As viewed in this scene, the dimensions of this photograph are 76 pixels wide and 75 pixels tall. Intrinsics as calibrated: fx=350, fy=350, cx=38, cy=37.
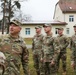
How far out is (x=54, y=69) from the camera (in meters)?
10.0

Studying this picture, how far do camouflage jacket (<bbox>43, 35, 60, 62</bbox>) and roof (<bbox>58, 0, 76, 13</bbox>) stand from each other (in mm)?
43567

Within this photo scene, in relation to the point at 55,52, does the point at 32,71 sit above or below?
below

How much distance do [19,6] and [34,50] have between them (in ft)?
128

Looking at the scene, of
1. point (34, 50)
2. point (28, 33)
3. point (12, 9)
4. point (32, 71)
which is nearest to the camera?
point (34, 50)

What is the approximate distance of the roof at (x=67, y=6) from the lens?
53.7 meters

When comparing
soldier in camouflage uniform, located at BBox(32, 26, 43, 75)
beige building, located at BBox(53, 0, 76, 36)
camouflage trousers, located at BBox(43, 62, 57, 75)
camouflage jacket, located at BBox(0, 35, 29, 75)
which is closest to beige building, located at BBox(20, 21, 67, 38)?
beige building, located at BBox(53, 0, 76, 36)

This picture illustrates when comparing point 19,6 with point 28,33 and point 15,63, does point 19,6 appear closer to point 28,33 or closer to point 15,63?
point 28,33

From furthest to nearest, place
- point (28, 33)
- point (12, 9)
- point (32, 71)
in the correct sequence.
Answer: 1. point (28, 33)
2. point (12, 9)
3. point (32, 71)

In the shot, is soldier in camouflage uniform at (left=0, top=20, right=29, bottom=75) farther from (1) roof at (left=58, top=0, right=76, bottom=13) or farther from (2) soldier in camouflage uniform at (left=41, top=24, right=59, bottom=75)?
(1) roof at (left=58, top=0, right=76, bottom=13)

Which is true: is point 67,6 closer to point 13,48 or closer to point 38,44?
point 38,44

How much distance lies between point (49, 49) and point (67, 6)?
45261mm

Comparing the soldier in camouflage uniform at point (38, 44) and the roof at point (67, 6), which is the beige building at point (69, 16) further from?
A: the soldier in camouflage uniform at point (38, 44)

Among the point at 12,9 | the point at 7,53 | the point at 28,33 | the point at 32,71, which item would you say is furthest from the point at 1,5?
the point at 7,53

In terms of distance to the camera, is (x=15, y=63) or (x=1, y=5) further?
(x=1, y=5)
